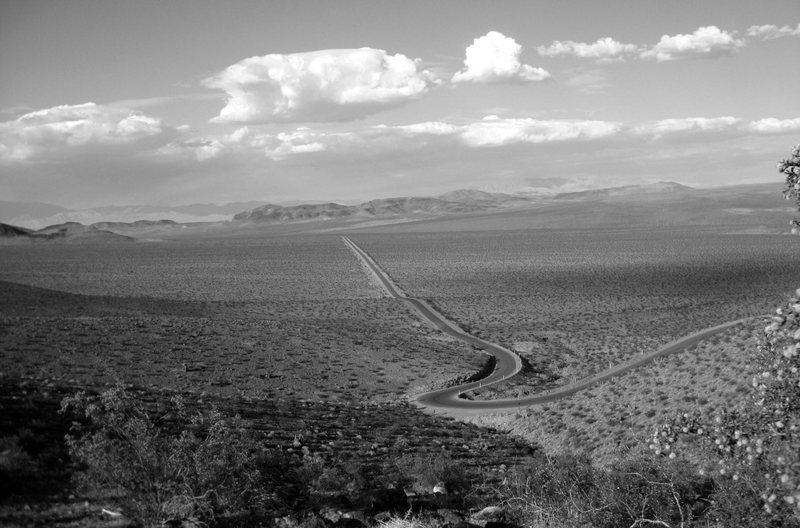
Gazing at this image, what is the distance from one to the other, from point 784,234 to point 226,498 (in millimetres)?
116094

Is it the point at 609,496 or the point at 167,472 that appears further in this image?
the point at 167,472

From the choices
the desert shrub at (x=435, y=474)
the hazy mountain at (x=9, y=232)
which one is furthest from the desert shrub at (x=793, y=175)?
the hazy mountain at (x=9, y=232)

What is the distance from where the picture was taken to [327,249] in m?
108

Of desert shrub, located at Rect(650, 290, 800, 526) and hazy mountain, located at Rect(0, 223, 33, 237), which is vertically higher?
hazy mountain, located at Rect(0, 223, 33, 237)

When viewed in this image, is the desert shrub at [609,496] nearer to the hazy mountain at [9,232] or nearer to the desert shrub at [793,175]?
the desert shrub at [793,175]

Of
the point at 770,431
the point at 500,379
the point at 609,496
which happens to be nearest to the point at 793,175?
the point at 770,431

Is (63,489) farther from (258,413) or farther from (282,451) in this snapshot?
(258,413)

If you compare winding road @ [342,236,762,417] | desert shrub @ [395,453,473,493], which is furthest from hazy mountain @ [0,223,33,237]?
desert shrub @ [395,453,473,493]

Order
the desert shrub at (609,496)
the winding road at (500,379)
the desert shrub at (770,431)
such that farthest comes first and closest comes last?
the winding road at (500,379) < the desert shrub at (609,496) < the desert shrub at (770,431)

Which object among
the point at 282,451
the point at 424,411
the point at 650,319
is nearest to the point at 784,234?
the point at 650,319

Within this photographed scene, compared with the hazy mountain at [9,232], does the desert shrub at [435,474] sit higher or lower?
lower

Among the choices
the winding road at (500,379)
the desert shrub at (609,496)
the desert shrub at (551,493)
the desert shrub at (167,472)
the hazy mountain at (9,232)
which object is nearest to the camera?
the desert shrub at (609,496)

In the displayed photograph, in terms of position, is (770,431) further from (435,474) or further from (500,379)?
(500,379)

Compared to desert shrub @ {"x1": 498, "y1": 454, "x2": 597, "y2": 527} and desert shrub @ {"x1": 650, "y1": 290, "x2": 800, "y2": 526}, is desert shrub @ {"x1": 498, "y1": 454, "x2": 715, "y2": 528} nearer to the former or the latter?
desert shrub @ {"x1": 498, "y1": 454, "x2": 597, "y2": 527}
